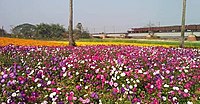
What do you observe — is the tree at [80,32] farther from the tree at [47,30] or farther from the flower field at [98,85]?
the flower field at [98,85]

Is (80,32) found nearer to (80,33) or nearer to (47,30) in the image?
(80,33)

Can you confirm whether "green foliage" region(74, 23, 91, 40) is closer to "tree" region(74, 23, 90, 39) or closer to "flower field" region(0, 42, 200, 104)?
"tree" region(74, 23, 90, 39)

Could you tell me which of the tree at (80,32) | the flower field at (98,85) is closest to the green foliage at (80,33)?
the tree at (80,32)

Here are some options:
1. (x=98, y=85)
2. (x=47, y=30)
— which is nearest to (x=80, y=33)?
(x=47, y=30)

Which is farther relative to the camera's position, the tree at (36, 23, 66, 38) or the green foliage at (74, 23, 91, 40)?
the tree at (36, 23, 66, 38)

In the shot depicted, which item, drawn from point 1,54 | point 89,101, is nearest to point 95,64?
point 89,101

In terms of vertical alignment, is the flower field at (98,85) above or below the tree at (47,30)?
below

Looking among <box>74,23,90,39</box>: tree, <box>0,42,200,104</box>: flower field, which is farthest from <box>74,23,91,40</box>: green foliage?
<box>0,42,200,104</box>: flower field

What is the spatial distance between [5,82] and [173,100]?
2.72 meters

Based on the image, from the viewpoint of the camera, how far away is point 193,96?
5824 mm

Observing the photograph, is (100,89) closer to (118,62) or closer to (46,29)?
(118,62)

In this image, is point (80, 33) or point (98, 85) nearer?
point (98, 85)

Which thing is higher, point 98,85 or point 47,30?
point 47,30

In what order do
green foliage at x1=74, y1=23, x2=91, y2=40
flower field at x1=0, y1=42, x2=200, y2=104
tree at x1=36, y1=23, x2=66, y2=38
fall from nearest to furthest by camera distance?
flower field at x1=0, y1=42, x2=200, y2=104, green foliage at x1=74, y1=23, x2=91, y2=40, tree at x1=36, y1=23, x2=66, y2=38
